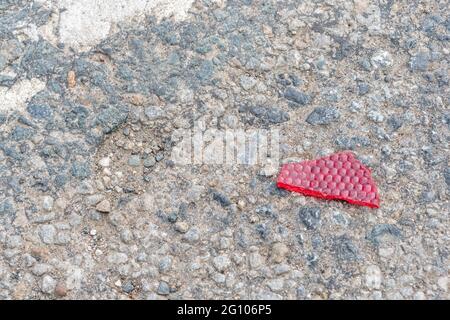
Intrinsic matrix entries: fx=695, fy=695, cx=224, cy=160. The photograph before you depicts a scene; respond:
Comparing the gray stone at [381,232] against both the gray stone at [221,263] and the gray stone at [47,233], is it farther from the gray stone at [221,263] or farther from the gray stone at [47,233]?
the gray stone at [47,233]

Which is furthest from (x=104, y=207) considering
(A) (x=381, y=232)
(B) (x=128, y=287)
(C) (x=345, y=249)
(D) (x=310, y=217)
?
(A) (x=381, y=232)

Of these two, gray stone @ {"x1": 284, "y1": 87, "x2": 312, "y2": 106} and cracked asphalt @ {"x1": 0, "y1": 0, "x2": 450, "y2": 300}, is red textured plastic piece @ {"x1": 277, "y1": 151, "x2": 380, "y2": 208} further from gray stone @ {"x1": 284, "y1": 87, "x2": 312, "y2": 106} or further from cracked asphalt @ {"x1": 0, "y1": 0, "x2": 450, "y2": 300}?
gray stone @ {"x1": 284, "y1": 87, "x2": 312, "y2": 106}

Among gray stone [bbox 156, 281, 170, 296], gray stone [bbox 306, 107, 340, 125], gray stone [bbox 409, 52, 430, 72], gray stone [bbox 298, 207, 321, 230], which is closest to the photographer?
gray stone [bbox 156, 281, 170, 296]

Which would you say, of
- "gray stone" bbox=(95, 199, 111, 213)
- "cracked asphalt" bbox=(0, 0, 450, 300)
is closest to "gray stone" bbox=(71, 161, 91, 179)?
"cracked asphalt" bbox=(0, 0, 450, 300)

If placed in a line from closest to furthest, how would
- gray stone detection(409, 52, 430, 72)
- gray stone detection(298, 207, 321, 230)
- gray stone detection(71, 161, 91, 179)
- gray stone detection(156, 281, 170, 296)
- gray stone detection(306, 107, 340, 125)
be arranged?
gray stone detection(156, 281, 170, 296) < gray stone detection(298, 207, 321, 230) < gray stone detection(71, 161, 91, 179) < gray stone detection(306, 107, 340, 125) < gray stone detection(409, 52, 430, 72)

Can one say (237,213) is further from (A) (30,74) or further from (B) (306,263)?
(A) (30,74)

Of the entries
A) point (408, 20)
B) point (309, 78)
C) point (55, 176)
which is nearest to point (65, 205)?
point (55, 176)

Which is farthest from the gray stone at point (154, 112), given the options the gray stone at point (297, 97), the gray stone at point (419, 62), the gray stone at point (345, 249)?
the gray stone at point (419, 62)
